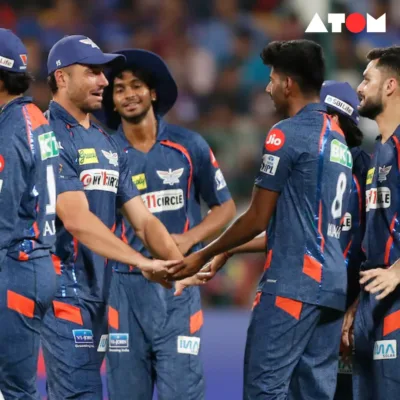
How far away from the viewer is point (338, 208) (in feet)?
16.7

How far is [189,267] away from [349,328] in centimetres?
97

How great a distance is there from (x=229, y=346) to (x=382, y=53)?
13.2ft

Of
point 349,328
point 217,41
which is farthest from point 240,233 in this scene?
point 217,41

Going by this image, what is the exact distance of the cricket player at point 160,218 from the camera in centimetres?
597

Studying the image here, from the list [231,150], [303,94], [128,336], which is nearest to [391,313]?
[303,94]

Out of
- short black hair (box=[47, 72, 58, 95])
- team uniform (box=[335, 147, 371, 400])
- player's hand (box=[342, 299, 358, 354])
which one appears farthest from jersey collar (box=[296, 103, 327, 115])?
short black hair (box=[47, 72, 58, 95])

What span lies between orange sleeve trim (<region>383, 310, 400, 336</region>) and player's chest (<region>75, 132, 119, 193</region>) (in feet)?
5.70

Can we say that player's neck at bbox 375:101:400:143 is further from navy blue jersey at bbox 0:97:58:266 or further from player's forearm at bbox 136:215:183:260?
navy blue jersey at bbox 0:97:58:266

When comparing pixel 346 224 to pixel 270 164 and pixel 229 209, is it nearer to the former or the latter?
pixel 270 164

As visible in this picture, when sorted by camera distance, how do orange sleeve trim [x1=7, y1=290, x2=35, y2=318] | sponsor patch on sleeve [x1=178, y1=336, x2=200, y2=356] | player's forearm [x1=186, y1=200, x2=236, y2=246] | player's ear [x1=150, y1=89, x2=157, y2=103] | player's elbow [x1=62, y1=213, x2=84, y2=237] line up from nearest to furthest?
orange sleeve trim [x1=7, y1=290, x2=35, y2=318] < player's elbow [x1=62, y1=213, x2=84, y2=237] < sponsor patch on sleeve [x1=178, y1=336, x2=200, y2=356] < player's forearm [x1=186, y1=200, x2=236, y2=246] < player's ear [x1=150, y1=89, x2=157, y2=103]

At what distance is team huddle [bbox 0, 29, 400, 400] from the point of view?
16.0 ft

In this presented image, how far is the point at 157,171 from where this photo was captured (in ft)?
20.4

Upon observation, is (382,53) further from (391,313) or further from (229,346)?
(229,346)

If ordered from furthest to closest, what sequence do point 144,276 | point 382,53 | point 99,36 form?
1. point 99,36
2. point 144,276
3. point 382,53
